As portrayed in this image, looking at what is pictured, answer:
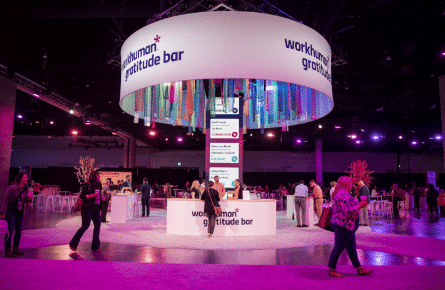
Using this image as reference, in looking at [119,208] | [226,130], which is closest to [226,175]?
[226,130]

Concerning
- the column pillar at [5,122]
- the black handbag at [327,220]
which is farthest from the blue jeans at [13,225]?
the column pillar at [5,122]

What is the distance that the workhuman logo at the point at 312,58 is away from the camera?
5.24 m

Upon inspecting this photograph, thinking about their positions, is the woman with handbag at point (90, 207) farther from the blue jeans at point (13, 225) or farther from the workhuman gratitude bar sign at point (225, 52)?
the workhuman gratitude bar sign at point (225, 52)

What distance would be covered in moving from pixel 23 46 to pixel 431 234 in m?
13.0

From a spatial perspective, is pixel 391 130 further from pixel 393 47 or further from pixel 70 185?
pixel 70 185

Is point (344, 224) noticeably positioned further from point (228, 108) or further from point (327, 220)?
point (228, 108)

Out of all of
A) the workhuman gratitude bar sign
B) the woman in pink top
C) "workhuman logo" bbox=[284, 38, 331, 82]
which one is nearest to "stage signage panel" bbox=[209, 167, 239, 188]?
the workhuman gratitude bar sign

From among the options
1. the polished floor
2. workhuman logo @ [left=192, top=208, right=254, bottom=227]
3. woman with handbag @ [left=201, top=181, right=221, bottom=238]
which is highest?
woman with handbag @ [left=201, top=181, right=221, bottom=238]

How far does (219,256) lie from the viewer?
18.4ft

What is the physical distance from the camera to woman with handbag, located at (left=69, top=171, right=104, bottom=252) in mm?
5648

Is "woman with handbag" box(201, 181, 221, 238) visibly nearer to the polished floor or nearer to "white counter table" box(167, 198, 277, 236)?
"white counter table" box(167, 198, 277, 236)

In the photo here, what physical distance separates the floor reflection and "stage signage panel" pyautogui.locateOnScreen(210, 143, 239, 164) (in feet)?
11.5

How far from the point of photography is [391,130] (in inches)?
815

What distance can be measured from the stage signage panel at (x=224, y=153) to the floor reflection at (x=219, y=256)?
352 centimetres
